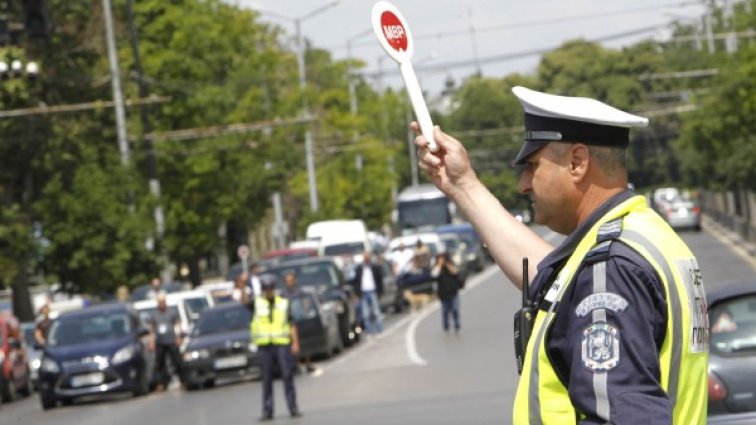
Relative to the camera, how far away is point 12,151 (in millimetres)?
56031

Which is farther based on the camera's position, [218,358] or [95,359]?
[218,358]

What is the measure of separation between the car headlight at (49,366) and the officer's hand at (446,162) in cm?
2683

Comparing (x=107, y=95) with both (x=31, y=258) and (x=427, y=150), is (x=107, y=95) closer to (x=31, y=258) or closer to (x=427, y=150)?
(x=31, y=258)

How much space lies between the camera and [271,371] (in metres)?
23.9

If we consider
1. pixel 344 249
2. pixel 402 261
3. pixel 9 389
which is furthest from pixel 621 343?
pixel 344 249

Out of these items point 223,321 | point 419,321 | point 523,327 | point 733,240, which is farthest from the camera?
point 733,240

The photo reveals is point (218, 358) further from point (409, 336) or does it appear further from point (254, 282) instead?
point (409, 336)

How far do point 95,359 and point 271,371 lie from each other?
7909 mm

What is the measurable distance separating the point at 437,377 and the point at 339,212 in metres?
58.0

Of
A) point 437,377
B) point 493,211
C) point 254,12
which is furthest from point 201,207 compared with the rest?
point 493,211

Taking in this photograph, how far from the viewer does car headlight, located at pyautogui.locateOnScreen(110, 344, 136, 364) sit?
31172mm

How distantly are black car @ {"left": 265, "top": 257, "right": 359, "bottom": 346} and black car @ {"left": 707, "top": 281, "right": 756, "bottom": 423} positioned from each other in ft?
77.6

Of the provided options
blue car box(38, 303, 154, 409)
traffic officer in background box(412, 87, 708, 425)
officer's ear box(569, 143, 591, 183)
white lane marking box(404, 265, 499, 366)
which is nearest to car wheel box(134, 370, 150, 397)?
blue car box(38, 303, 154, 409)

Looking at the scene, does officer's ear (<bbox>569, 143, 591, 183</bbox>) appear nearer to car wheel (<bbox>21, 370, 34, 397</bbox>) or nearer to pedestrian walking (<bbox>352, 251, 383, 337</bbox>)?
car wheel (<bbox>21, 370, 34, 397</bbox>)
